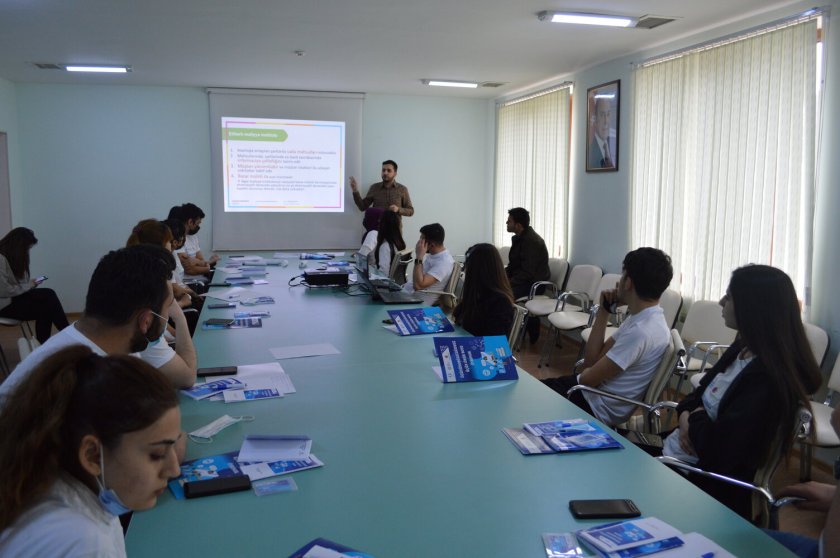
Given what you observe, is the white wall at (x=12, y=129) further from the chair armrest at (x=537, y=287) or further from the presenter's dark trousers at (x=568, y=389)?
the presenter's dark trousers at (x=568, y=389)

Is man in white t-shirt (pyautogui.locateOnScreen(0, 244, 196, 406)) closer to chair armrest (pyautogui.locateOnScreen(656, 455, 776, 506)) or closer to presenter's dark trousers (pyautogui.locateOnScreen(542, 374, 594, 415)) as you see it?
chair armrest (pyautogui.locateOnScreen(656, 455, 776, 506))

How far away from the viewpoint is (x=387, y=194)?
8.05m

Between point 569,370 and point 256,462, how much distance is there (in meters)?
4.30

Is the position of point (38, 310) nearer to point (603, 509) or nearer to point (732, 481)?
point (603, 509)

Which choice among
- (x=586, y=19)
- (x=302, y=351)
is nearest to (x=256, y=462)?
(x=302, y=351)

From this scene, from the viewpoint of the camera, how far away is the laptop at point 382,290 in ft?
13.8

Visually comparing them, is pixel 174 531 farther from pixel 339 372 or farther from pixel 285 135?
pixel 285 135

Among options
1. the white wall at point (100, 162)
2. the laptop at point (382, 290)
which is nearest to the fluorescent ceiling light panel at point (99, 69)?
the white wall at point (100, 162)

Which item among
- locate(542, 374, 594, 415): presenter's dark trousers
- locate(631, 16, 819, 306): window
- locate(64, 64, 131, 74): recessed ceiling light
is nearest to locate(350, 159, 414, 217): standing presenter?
locate(64, 64, 131, 74): recessed ceiling light

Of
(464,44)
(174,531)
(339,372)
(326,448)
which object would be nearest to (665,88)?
(464,44)

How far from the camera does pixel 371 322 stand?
360 centimetres

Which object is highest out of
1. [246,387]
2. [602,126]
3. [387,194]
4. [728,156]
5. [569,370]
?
[602,126]

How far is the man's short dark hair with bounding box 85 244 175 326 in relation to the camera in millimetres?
1866

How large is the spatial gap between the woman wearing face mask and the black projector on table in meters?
3.63
